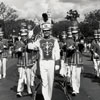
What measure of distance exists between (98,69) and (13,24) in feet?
183

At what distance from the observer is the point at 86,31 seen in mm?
68000

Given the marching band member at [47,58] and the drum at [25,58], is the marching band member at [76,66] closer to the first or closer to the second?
the drum at [25,58]

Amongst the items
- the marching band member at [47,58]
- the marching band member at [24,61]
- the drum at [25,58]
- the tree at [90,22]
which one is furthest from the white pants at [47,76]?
the tree at [90,22]

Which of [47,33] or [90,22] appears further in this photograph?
[90,22]

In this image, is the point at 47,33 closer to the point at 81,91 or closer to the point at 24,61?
the point at 24,61

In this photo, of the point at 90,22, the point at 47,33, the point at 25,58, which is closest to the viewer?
the point at 47,33

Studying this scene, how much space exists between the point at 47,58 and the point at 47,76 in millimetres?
451

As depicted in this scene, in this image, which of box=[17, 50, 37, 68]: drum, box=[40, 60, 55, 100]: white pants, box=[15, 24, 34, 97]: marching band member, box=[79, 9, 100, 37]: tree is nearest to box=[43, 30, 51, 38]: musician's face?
box=[40, 60, 55, 100]: white pants

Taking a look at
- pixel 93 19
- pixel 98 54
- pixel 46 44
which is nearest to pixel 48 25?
pixel 46 44

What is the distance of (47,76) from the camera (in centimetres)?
830

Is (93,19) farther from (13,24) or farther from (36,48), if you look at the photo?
(36,48)

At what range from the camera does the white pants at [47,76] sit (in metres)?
8.20

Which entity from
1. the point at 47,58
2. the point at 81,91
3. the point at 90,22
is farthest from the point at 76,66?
the point at 90,22

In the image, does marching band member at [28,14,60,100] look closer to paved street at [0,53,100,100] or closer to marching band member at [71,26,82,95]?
paved street at [0,53,100,100]
